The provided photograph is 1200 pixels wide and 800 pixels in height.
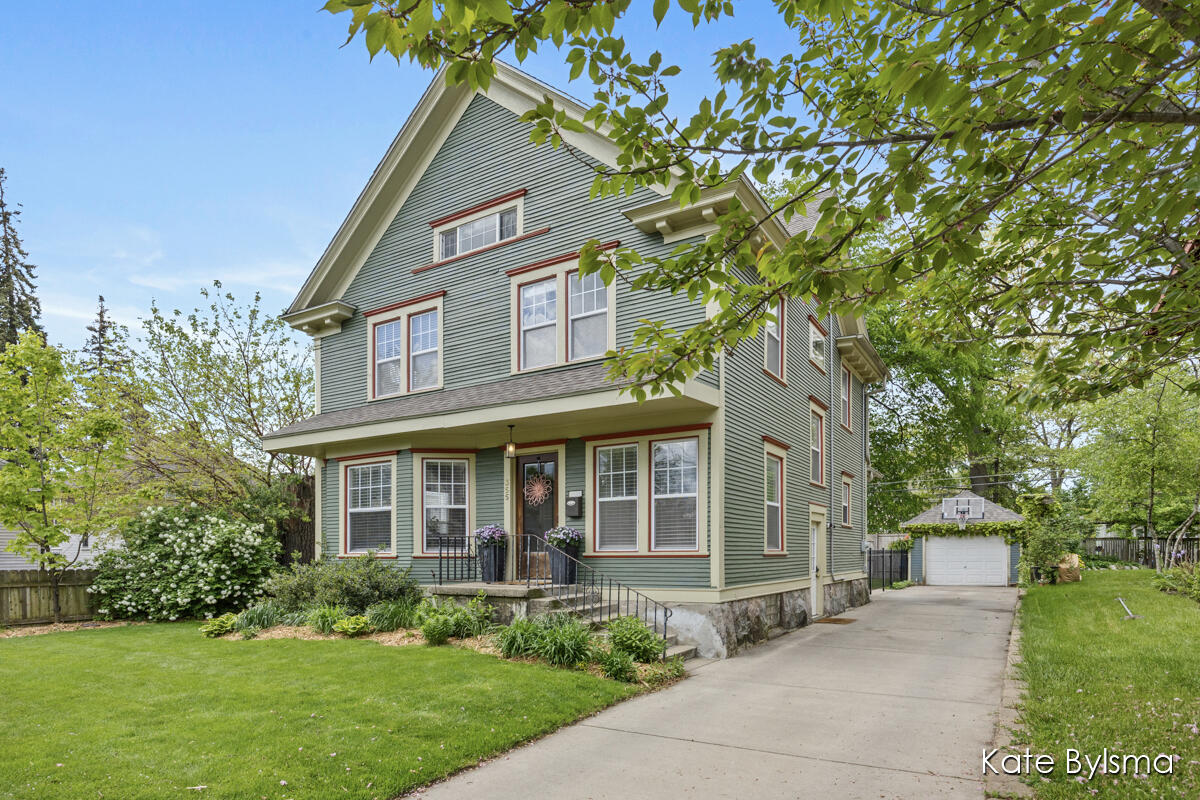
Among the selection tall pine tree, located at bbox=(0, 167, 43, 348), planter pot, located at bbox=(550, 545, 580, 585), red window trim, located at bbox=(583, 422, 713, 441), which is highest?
tall pine tree, located at bbox=(0, 167, 43, 348)

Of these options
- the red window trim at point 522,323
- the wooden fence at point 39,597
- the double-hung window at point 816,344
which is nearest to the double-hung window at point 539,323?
the red window trim at point 522,323

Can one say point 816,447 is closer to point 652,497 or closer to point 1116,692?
point 652,497

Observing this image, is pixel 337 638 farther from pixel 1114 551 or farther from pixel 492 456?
pixel 1114 551

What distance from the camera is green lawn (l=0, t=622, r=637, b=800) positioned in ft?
17.1

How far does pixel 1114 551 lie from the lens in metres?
33.9

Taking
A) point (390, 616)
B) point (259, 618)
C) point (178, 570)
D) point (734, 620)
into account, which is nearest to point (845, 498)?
point (734, 620)

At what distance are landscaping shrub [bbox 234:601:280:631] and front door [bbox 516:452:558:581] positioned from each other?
4269 millimetres

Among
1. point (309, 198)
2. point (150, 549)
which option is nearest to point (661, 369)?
point (150, 549)

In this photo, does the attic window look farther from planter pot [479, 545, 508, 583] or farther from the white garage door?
planter pot [479, 545, 508, 583]

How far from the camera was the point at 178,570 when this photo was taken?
1480 centimetres

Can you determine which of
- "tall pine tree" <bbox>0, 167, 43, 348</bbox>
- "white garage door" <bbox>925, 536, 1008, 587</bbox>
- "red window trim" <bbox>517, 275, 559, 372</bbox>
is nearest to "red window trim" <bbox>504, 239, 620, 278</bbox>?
"red window trim" <bbox>517, 275, 559, 372</bbox>

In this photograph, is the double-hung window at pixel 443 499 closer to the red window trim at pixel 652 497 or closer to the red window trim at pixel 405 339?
the red window trim at pixel 405 339

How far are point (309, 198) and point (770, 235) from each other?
1804cm

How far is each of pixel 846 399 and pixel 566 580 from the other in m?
11.1
